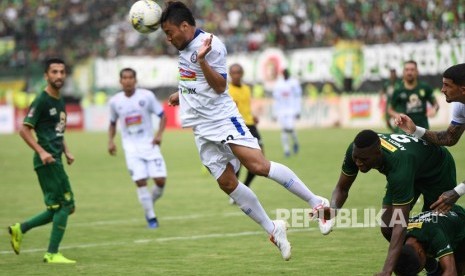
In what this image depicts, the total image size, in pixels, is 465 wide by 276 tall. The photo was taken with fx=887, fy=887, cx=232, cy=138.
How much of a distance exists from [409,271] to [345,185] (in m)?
1.11

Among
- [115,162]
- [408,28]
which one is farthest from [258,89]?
[115,162]

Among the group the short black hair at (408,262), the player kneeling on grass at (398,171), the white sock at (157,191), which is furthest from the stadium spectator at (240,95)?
the short black hair at (408,262)

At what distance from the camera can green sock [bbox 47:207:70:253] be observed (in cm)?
1073

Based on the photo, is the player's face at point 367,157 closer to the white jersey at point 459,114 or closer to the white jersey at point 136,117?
the white jersey at point 459,114

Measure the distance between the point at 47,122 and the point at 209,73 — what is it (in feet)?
9.55

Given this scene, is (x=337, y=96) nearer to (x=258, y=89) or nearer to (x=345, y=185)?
(x=258, y=89)

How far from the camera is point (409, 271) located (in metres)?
7.59

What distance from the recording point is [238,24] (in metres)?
44.1

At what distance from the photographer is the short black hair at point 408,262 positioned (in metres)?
7.53

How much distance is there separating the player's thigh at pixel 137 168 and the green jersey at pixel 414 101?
16.8ft

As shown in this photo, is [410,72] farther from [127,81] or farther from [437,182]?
[437,182]

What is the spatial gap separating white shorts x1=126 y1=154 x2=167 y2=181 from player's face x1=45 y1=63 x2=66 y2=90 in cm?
338

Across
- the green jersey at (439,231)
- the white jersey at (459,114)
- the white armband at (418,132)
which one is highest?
the white jersey at (459,114)

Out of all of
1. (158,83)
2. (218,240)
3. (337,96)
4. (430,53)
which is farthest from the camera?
(158,83)
